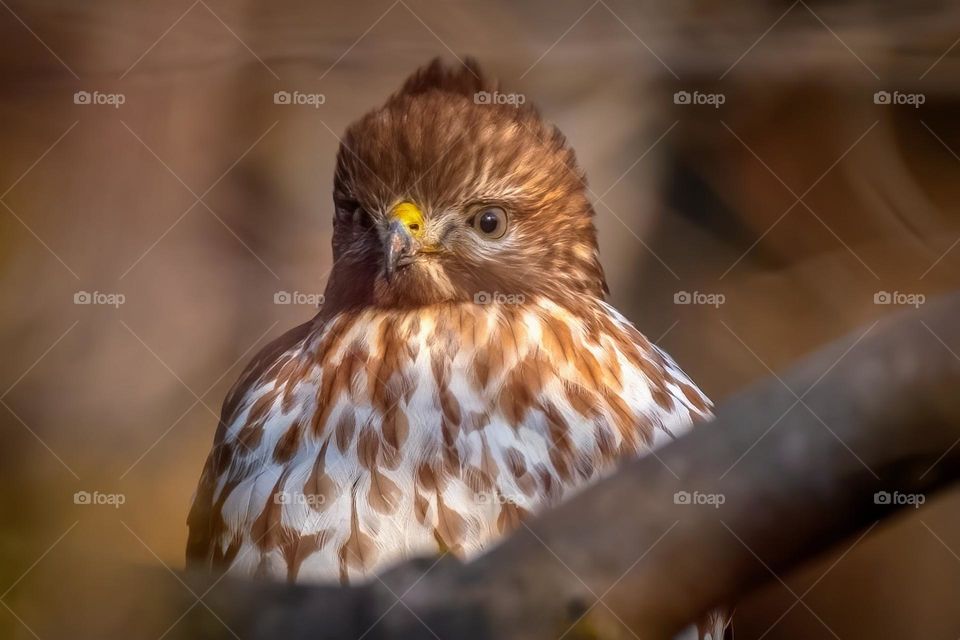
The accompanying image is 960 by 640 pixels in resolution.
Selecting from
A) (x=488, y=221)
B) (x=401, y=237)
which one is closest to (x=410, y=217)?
(x=401, y=237)

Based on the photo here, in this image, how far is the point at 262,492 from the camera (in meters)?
2.12

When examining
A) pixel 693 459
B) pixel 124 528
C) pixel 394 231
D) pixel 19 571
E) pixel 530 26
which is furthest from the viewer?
pixel 530 26

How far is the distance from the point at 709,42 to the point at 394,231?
1512 mm

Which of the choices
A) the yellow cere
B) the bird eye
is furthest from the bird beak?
the bird eye

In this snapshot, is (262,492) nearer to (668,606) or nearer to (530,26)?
(668,606)

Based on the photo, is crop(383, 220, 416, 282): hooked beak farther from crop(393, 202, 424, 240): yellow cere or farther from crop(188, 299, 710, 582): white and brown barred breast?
crop(188, 299, 710, 582): white and brown barred breast

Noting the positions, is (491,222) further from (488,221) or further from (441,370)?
(441,370)

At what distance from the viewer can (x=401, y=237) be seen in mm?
2008

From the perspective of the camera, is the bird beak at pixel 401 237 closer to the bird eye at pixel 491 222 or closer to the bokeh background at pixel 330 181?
the bird eye at pixel 491 222

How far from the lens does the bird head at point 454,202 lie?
206cm

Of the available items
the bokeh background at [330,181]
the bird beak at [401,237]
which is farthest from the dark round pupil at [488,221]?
the bokeh background at [330,181]

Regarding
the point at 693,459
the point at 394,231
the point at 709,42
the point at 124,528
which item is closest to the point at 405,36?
the point at 709,42

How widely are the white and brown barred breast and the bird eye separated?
5.3 inches

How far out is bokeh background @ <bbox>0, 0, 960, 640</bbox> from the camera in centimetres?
313
